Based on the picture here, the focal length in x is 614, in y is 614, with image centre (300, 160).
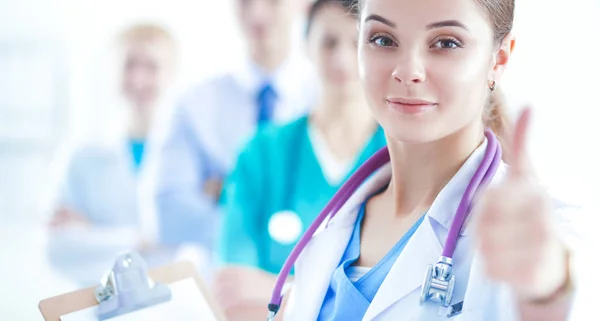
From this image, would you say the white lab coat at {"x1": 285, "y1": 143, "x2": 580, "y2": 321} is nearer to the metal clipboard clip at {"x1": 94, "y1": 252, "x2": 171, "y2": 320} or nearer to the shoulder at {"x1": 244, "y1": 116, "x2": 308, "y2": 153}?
the metal clipboard clip at {"x1": 94, "y1": 252, "x2": 171, "y2": 320}

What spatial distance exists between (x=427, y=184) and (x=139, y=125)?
138cm

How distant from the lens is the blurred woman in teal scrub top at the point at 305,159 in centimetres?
108

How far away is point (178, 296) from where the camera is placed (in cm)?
66

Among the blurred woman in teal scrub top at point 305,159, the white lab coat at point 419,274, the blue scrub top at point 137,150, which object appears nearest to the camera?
the white lab coat at point 419,274

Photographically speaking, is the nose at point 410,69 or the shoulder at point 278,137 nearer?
the nose at point 410,69

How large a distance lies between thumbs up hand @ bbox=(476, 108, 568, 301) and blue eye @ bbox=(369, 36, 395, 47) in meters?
0.19

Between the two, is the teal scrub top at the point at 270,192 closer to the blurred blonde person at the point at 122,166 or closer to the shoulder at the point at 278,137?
the shoulder at the point at 278,137

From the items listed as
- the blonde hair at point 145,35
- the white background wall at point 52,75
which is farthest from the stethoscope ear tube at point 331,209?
the blonde hair at point 145,35

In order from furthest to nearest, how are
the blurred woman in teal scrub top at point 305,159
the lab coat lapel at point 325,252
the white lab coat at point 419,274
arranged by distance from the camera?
the blurred woman in teal scrub top at point 305,159 → the lab coat lapel at point 325,252 → the white lab coat at point 419,274

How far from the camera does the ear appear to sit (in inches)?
22.0

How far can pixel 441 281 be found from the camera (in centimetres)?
49

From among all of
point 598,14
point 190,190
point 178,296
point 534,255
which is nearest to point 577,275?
point 534,255

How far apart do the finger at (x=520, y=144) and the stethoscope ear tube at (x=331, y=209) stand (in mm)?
300

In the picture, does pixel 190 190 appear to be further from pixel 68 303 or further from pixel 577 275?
pixel 577 275
